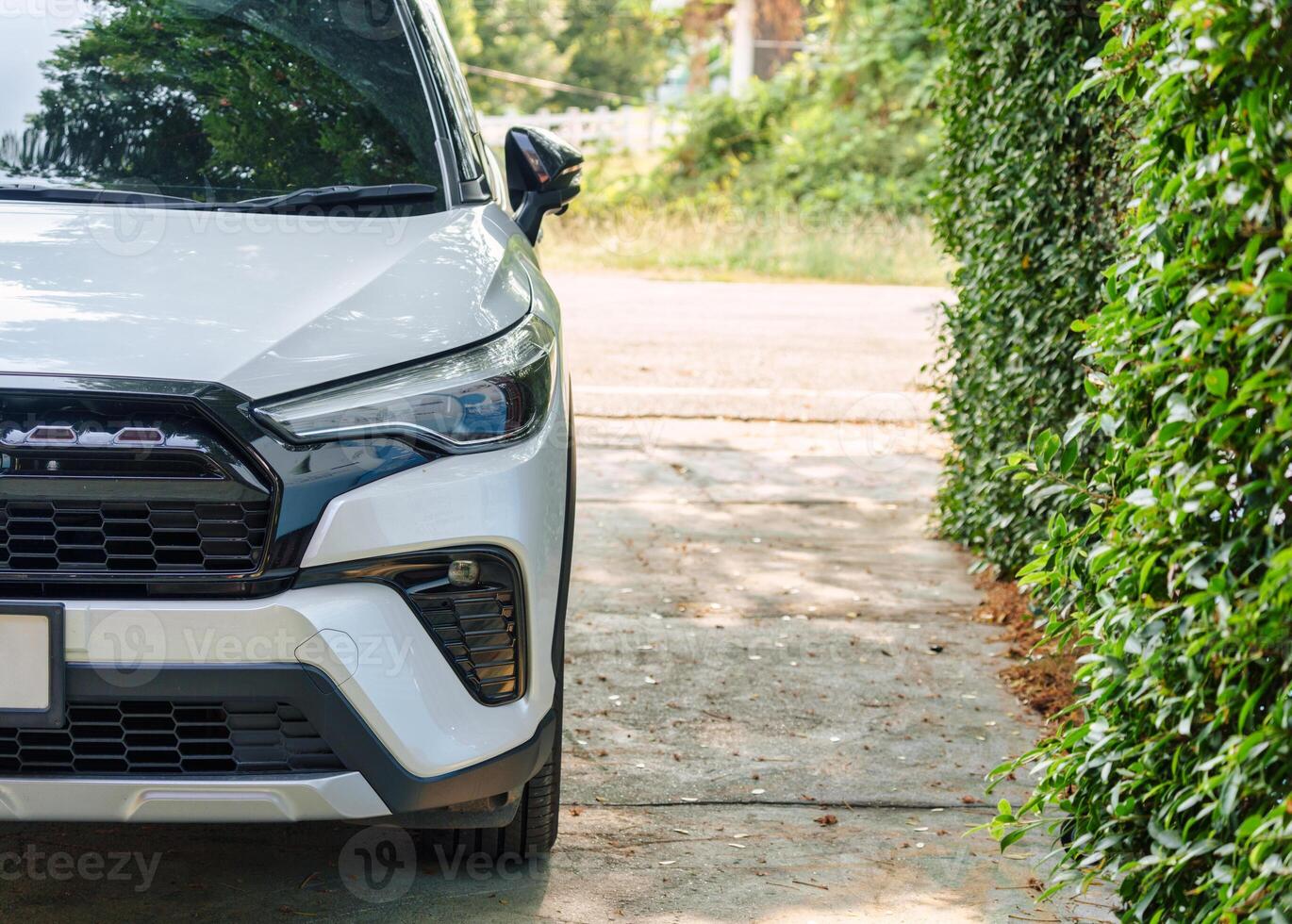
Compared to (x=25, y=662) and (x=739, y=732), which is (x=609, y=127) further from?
(x=25, y=662)

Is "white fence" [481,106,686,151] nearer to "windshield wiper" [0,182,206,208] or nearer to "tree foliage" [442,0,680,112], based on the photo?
"tree foliage" [442,0,680,112]

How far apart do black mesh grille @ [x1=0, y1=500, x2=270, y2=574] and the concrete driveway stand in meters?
0.94

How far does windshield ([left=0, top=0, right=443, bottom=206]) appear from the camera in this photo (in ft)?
10.1

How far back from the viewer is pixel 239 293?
2.48 m

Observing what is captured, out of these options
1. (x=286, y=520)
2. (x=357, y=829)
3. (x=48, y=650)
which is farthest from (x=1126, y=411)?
(x=357, y=829)

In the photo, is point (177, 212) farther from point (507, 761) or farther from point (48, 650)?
point (507, 761)

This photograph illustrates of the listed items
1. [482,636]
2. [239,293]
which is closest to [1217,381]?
[482,636]

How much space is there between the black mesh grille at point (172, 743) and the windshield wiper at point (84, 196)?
3.86 feet

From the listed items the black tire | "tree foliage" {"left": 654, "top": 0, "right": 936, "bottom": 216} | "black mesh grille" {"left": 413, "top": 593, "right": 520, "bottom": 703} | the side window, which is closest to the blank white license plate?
"black mesh grille" {"left": 413, "top": 593, "right": 520, "bottom": 703}

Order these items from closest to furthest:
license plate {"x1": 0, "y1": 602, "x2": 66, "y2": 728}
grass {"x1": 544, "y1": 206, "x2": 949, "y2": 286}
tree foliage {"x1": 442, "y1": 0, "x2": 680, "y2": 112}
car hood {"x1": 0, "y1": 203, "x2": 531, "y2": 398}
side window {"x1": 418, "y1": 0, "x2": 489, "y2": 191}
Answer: license plate {"x1": 0, "y1": 602, "x2": 66, "y2": 728}
car hood {"x1": 0, "y1": 203, "x2": 531, "y2": 398}
side window {"x1": 418, "y1": 0, "x2": 489, "y2": 191}
grass {"x1": 544, "y1": 206, "x2": 949, "y2": 286}
tree foliage {"x1": 442, "y1": 0, "x2": 680, "y2": 112}

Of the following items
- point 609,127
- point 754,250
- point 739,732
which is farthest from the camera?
point 609,127

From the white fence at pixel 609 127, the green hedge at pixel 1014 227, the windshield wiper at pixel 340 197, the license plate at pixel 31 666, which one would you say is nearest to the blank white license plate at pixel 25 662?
the license plate at pixel 31 666

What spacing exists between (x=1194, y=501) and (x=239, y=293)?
5.40 feet

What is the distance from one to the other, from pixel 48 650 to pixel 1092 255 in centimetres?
328
